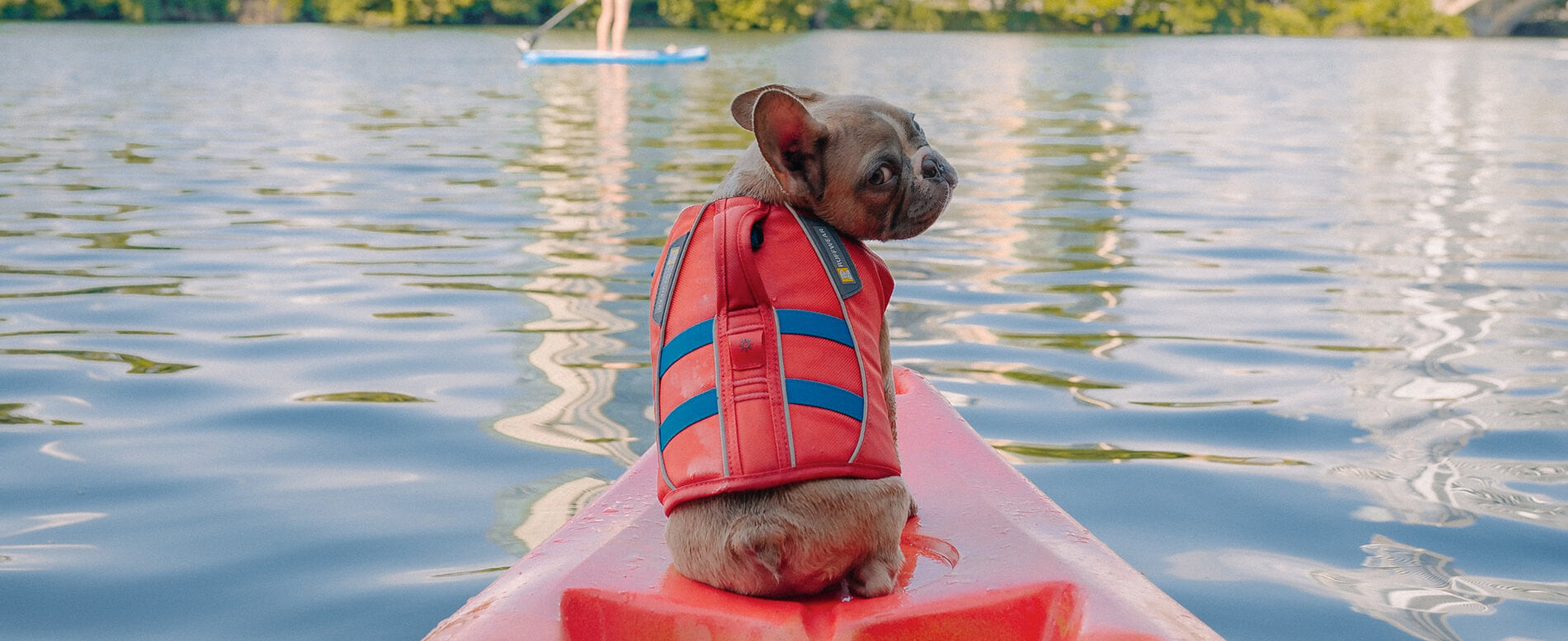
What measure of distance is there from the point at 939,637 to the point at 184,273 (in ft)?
18.3

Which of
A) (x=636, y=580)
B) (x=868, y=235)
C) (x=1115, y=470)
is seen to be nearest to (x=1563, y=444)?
(x=1115, y=470)

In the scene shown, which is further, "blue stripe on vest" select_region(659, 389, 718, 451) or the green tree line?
the green tree line

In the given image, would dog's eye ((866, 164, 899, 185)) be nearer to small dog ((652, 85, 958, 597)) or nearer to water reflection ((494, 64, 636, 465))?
small dog ((652, 85, 958, 597))

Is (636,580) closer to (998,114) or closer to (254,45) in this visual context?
(998,114)

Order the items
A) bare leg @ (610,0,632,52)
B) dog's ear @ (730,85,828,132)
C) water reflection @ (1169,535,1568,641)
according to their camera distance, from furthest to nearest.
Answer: bare leg @ (610,0,632,52) < water reflection @ (1169,535,1568,641) < dog's ear @ (730,85,828,132)

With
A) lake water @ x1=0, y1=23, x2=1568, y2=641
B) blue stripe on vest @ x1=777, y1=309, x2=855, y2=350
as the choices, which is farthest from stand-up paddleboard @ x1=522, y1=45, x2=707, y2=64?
blue stripe on vest @ x1=777, y1=309, x2=855, y2=350

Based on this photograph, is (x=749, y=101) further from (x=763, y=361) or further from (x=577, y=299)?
(x=577, y=299)

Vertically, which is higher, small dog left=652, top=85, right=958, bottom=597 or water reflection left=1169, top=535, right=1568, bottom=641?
small dog left=652, top=85, right=958, bottom=597

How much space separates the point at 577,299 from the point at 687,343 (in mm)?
3792

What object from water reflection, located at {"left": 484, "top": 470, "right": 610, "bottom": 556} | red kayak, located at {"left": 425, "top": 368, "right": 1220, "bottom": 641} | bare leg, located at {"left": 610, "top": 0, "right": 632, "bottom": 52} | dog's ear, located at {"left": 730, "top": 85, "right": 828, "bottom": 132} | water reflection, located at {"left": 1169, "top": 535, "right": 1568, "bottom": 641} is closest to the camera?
red kayak, located at {"left": 425, "top": 368, "right": 1220, "bottom": 641}

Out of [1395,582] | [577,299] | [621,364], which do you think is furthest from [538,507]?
[577,299]

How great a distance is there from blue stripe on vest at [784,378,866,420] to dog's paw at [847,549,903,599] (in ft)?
0.86

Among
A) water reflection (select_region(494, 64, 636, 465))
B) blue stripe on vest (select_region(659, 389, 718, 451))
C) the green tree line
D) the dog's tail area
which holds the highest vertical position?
the green tree line

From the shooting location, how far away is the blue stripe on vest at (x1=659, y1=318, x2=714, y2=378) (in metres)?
2.22
